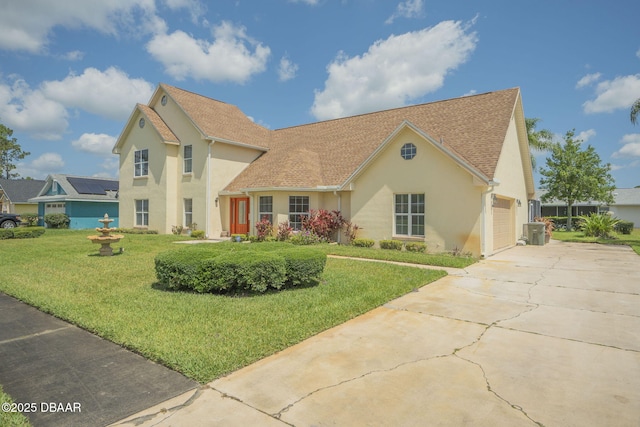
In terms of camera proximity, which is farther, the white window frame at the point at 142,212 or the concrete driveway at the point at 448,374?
the white window frame at the point at 142,212

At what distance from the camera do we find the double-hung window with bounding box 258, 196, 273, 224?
19.1 m

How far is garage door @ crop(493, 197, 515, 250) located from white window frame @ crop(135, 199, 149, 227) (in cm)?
2105

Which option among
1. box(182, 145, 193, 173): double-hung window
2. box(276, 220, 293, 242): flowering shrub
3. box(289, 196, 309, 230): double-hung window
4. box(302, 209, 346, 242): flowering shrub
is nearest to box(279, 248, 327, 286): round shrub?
box(302, 209, 346, 242): flowering shrub

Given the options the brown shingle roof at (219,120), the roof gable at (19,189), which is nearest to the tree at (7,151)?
the roof gable at (19,189)

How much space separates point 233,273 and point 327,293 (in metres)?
2.08

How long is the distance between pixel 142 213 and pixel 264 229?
1085 cm

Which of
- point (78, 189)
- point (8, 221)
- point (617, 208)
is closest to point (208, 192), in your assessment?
point (78, 189)

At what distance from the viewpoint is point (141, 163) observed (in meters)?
24.1

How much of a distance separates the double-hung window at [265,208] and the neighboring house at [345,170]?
0.05 meters

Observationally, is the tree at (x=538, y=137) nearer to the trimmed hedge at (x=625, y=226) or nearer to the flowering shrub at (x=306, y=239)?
the trimmed hedge at (x=625, y=226)

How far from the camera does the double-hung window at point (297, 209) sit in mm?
18688

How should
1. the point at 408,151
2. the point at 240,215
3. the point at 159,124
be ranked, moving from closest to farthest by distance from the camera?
the point at 408,151 → the point at 240,215 → the point at 159,124

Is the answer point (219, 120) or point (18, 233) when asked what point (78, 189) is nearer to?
point (18, 233)

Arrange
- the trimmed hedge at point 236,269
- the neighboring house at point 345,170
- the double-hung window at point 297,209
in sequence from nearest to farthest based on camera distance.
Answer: the trimmed hedge at point 236,269 → the neighboring house at point 345,170 → the double-hung window at point 297,209
